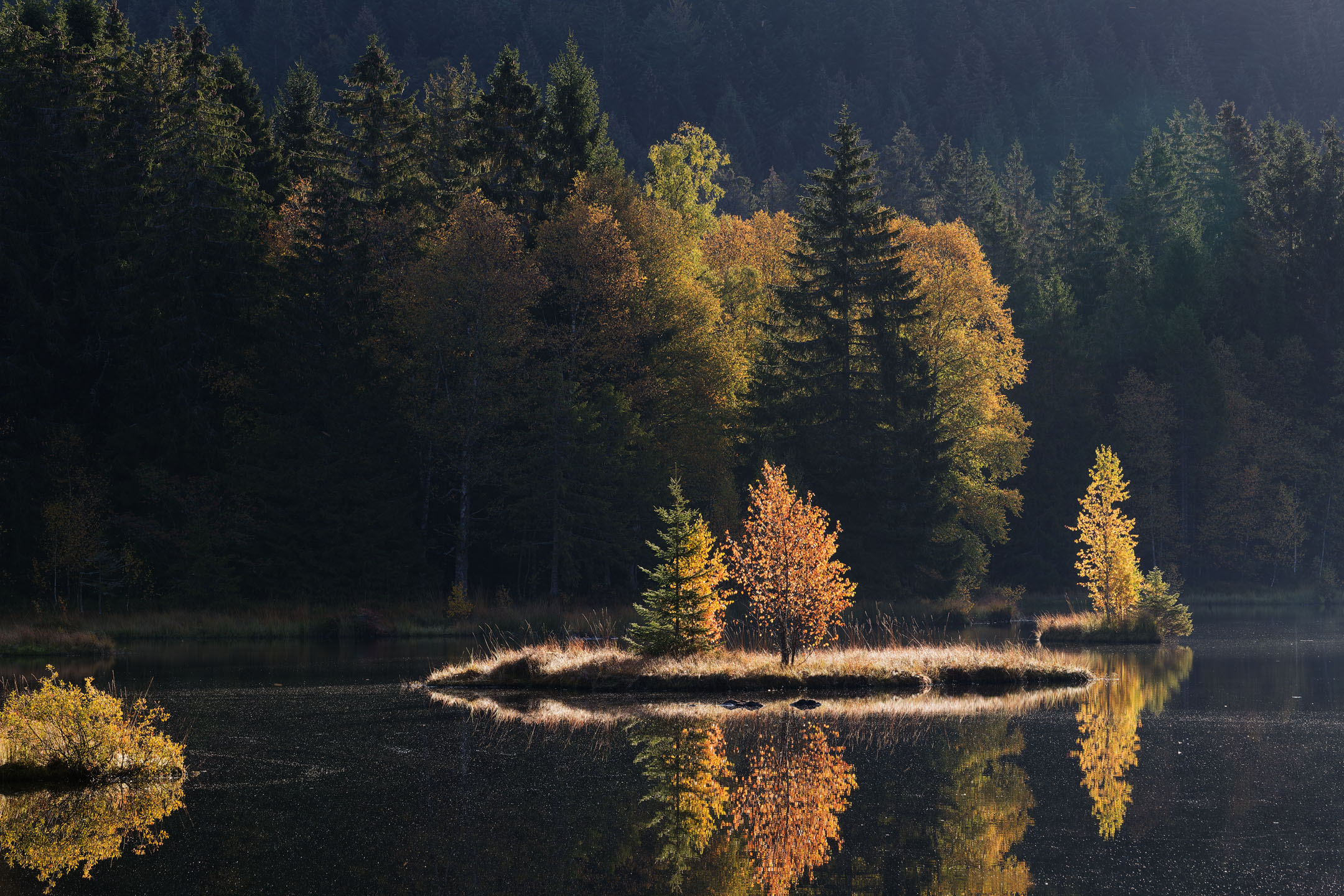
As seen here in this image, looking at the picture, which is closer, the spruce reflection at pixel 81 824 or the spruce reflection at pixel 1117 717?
the spruce reflection at pixel 81 824

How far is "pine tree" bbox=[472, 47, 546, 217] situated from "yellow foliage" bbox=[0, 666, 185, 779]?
43609mm

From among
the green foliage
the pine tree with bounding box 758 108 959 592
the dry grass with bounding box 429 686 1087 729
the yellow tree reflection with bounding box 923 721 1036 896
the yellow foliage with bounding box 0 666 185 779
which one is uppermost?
the pine tree with bounding box 758 108 959 592

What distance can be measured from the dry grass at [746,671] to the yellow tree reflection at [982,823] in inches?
390

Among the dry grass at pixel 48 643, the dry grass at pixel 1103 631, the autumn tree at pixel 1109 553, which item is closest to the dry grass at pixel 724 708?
the dry grass at pixel 48 643

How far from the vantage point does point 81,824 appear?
17094 millimetres

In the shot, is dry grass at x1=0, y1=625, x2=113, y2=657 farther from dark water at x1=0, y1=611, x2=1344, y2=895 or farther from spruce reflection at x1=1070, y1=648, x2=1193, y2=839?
spruce reflection at x1=1070, y1=648, x2=1193, y2=839

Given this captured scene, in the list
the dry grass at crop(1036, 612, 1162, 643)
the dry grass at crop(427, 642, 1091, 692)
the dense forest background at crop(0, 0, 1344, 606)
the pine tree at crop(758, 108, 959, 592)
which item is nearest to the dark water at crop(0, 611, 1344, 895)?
the dry grass at crop(427, 642, 1091, 692)

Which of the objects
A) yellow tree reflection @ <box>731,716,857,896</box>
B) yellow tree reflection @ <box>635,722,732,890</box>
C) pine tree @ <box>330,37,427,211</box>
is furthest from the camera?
pine tree @ <box>330,37,427,211</box>

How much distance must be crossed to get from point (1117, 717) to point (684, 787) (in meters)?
11.8

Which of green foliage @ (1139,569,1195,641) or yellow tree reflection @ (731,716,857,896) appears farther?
green foliage @ (1139,569,1195,641)

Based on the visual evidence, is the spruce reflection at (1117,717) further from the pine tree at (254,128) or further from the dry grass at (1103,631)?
the pine tree at (254,128)

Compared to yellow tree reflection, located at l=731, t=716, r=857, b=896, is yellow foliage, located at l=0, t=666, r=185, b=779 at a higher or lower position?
higher

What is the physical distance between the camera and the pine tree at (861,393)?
61094 millimetres

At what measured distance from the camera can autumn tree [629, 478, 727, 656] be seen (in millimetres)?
34000
